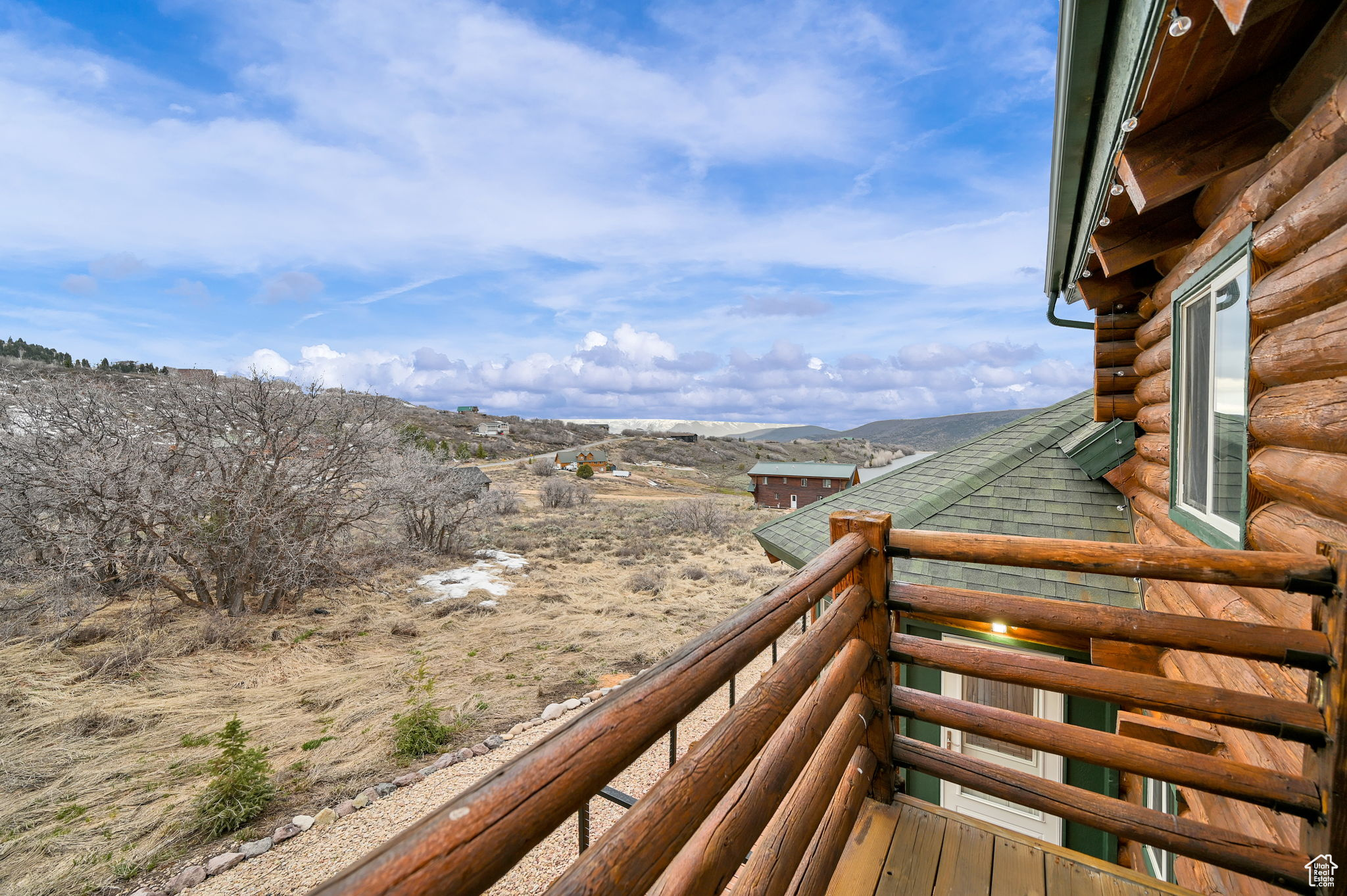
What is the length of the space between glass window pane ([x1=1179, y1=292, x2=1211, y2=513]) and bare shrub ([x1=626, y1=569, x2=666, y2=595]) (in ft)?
40.3

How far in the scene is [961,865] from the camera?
213cm

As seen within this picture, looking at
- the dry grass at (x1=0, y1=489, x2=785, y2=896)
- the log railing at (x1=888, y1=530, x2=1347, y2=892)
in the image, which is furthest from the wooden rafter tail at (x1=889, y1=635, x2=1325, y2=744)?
the dry grass at (x1=0, y1=489, x2=785, y2=896)

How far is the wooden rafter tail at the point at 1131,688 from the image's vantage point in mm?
1746

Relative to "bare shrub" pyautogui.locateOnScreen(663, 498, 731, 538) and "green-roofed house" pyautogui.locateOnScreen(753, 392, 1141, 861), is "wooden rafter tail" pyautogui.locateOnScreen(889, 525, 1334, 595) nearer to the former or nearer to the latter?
"green-roofed house" pyautogui.locateOnScreen(753, 392, 1141, 861)

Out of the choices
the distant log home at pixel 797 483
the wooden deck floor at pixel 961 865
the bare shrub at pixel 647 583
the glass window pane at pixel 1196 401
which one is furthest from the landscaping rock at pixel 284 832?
the distant log home at pixel 797 483

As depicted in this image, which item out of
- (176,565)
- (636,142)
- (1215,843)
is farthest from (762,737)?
(636,142)

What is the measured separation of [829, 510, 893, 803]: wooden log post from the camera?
7.69 feet

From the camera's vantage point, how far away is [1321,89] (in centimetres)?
194

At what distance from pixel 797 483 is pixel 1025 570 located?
99.1 ft

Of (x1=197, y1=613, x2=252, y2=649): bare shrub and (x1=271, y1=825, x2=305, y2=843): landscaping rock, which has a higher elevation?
(x1=197, y1=613, x2=252, y2=649): bare shrub

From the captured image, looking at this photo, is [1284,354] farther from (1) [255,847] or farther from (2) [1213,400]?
(1) [255,847]

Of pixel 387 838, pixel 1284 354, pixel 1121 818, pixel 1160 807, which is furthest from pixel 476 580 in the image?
pixel 1284 354

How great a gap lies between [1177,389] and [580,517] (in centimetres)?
2376

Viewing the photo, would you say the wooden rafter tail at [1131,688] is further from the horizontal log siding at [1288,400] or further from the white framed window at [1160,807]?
the white framed window at [1160,807]
